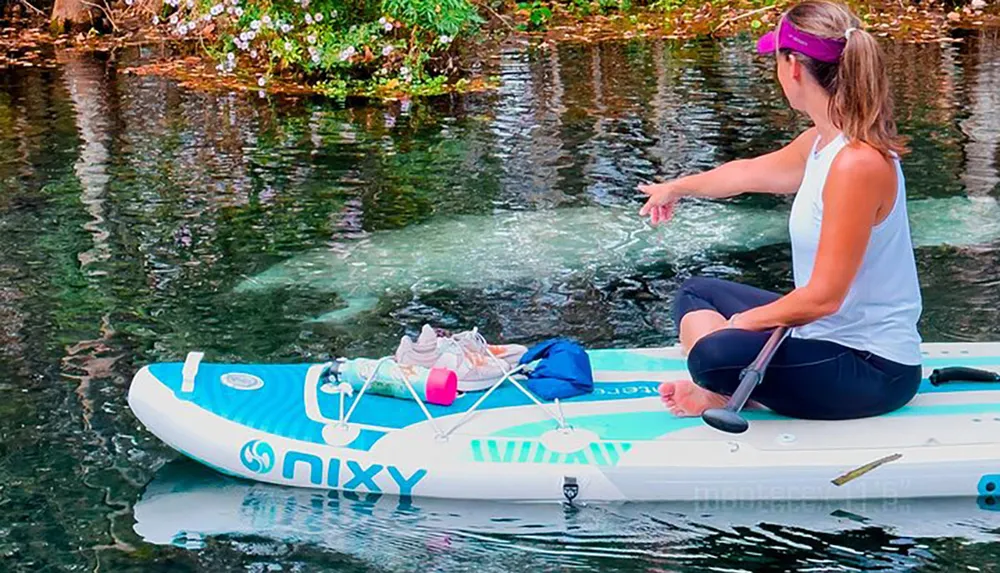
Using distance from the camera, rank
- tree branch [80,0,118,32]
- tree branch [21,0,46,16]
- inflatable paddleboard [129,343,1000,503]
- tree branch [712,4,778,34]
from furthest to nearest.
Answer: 1. tree branch [21,0,46,16]
2. tree branch [80,0,118,32]
3. tree branch [712,4,778,34]
4. inflatable paddleboard [129,343,1000,503]

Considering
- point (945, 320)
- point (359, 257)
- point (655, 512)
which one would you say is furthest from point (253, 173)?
point (655, 512)

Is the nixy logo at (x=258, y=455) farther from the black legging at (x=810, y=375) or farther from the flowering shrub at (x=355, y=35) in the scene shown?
the flowering shrub at (x=355, y=35)

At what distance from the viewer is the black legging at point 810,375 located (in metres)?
4.61

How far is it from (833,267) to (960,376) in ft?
3.32

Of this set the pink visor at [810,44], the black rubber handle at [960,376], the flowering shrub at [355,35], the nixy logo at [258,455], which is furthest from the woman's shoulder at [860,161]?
the flowering shrub at [355,35]

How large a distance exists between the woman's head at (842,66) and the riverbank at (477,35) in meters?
9.86

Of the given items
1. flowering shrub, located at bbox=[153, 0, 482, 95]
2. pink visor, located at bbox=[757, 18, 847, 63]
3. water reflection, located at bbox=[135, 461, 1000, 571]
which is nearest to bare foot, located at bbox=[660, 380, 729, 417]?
water reflection, located at bbox=[135, 461, 1000, 571]

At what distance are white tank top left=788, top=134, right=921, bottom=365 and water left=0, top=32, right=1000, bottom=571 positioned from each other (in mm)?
568

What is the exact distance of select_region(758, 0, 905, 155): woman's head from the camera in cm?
429

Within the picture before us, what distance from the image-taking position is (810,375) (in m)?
4.62

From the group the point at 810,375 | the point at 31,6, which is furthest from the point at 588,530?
the point at 31,6

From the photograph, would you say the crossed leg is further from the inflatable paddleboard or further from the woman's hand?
the woman's hand

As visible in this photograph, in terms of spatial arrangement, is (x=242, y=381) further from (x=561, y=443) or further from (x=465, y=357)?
(x=561, y=443)

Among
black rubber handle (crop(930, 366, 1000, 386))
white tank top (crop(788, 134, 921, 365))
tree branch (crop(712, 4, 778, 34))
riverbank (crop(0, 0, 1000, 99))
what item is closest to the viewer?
white tank top (crop(788, 134, 921, 365))
